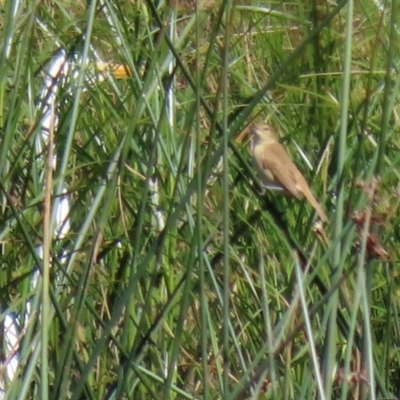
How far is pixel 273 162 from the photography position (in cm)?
271

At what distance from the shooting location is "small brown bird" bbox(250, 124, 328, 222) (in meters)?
2.27

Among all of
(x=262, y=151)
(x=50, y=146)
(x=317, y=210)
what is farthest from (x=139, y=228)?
(x=262, y=151)

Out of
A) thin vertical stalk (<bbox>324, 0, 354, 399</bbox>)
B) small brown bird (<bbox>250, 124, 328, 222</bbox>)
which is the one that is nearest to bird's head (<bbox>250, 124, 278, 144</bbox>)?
small brown bird (<bbox>250, 124, 328, 222</bbox>)

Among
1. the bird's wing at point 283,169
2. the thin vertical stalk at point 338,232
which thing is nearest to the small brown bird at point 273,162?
the bird's wing at point 283,169

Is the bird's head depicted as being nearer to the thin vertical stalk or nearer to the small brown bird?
the small brown bird

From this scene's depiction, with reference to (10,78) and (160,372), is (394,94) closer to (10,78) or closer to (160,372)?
(160,372)

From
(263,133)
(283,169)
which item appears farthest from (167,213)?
(263,133)

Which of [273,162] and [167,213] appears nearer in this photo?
[167,213]

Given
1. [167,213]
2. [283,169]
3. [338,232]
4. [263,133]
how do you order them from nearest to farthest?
[338,232], [167,213], [283,169], [263,133]

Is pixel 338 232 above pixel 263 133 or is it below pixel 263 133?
below

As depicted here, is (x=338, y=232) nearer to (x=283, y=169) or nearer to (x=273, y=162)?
(x=283, y=169)

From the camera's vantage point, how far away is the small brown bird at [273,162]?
227cm

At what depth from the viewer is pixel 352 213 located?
4.54 ft

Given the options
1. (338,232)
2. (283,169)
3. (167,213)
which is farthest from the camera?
(283,169)
